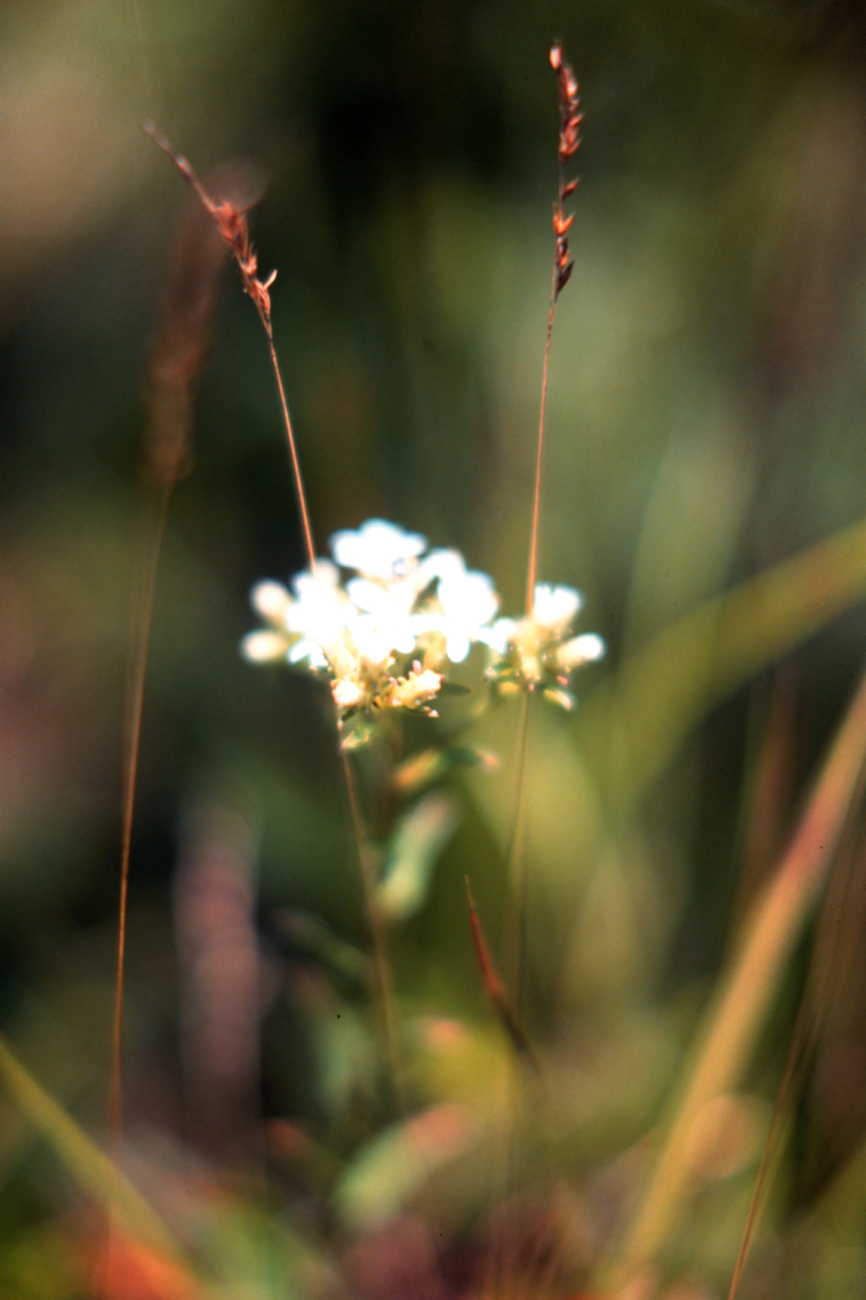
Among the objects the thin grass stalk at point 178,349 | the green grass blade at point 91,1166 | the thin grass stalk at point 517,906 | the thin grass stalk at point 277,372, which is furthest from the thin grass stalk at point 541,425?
the green grass blade at point 91,1166

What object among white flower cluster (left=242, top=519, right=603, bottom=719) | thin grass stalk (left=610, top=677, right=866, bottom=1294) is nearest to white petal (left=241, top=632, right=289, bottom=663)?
white flower cluster (left=242, top=519, right=603, bottom=719)

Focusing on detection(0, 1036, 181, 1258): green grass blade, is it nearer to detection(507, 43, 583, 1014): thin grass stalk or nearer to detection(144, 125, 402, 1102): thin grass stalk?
detection(144, 125, 402, 1102): thin grass stalk

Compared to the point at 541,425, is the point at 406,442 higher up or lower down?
higher up

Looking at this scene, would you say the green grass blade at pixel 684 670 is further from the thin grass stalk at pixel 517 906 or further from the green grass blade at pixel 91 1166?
the green grass blade at pixel 91 1166

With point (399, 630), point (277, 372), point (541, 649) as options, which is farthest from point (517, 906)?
point (277, 372)

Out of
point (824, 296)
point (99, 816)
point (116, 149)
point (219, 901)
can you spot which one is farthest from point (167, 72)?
point (219, 901)

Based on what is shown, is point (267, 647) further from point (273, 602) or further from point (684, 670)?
point (684, 670)
